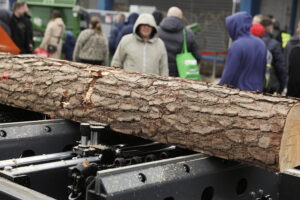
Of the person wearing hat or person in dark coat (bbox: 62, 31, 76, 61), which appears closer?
the person wearing hat

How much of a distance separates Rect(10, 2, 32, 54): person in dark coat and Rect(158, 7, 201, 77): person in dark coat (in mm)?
3916

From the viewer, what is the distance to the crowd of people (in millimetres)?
6781

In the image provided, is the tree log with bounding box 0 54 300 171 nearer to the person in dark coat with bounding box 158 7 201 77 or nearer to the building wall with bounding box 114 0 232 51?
the person in dark coat with bounding box 158 7 201 77

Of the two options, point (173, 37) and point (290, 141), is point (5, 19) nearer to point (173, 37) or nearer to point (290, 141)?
point (173, 37)

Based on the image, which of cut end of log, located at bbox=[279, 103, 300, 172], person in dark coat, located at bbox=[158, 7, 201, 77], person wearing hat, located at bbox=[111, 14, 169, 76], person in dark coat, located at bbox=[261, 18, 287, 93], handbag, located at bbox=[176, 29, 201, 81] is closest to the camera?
cut end of log, located at bbox=[279, 103, 300, 172]

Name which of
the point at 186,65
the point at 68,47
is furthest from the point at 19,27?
the point at 186,65

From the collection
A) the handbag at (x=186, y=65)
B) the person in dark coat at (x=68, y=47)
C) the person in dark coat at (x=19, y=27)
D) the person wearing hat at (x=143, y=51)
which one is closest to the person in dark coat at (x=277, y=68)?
the handbag at (x=186, y=65)

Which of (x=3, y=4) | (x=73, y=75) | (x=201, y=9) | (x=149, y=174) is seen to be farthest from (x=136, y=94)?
(x=201, y=9)

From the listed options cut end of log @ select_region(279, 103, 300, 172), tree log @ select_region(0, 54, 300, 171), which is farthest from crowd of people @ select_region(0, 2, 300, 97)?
cut end of log @ select_region(279, 103, 300, 172)

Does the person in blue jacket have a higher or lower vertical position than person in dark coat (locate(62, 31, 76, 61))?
higher

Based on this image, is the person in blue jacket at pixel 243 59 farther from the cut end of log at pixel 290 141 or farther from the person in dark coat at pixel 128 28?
the person in dark coat at pixel 128 28

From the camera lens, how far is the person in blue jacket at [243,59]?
6711mm

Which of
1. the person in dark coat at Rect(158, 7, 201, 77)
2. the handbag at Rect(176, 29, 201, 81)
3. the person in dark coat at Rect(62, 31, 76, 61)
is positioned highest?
the person in dark coat at Rect(158, 7, 201, 77)

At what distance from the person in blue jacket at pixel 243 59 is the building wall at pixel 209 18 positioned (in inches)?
494
